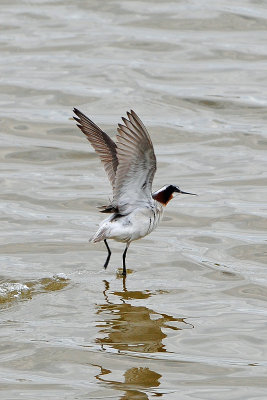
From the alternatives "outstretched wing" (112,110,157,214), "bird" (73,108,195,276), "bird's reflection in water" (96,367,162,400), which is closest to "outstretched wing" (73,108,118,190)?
"bird" (73,108,195,276)

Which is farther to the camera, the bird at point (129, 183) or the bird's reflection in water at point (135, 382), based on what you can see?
the bird at point (129, 183)

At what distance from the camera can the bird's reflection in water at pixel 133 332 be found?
7.21 m

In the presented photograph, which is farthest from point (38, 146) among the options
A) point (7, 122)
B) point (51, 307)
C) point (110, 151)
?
point (51, 307)

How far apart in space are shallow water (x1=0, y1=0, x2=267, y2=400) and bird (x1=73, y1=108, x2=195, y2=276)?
0.54 meters

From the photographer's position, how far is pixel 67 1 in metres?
20.6

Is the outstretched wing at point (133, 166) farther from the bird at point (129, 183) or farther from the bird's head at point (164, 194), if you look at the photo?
the bird's head at point (164, 194)

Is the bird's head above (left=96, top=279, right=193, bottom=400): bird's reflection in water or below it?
above

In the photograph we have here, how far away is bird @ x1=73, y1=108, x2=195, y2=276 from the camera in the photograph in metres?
9.11

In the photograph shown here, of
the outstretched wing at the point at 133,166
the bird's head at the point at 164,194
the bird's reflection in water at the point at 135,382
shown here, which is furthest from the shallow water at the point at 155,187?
the outstretched wing at the point at 133,166

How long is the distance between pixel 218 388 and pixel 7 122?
9046 mm

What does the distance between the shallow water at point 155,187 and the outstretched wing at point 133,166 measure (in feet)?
2.81

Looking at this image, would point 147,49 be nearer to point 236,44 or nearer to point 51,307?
point 236,44

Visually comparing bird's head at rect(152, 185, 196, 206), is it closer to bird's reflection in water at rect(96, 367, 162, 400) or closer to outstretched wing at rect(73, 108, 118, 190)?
outstretched wing at rect(73, 108, 118, 190)

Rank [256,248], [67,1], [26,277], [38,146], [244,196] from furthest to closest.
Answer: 1. [67,1]
2. [38,146]
3. [244,196]
4. [256,248]
5. [26,277]
